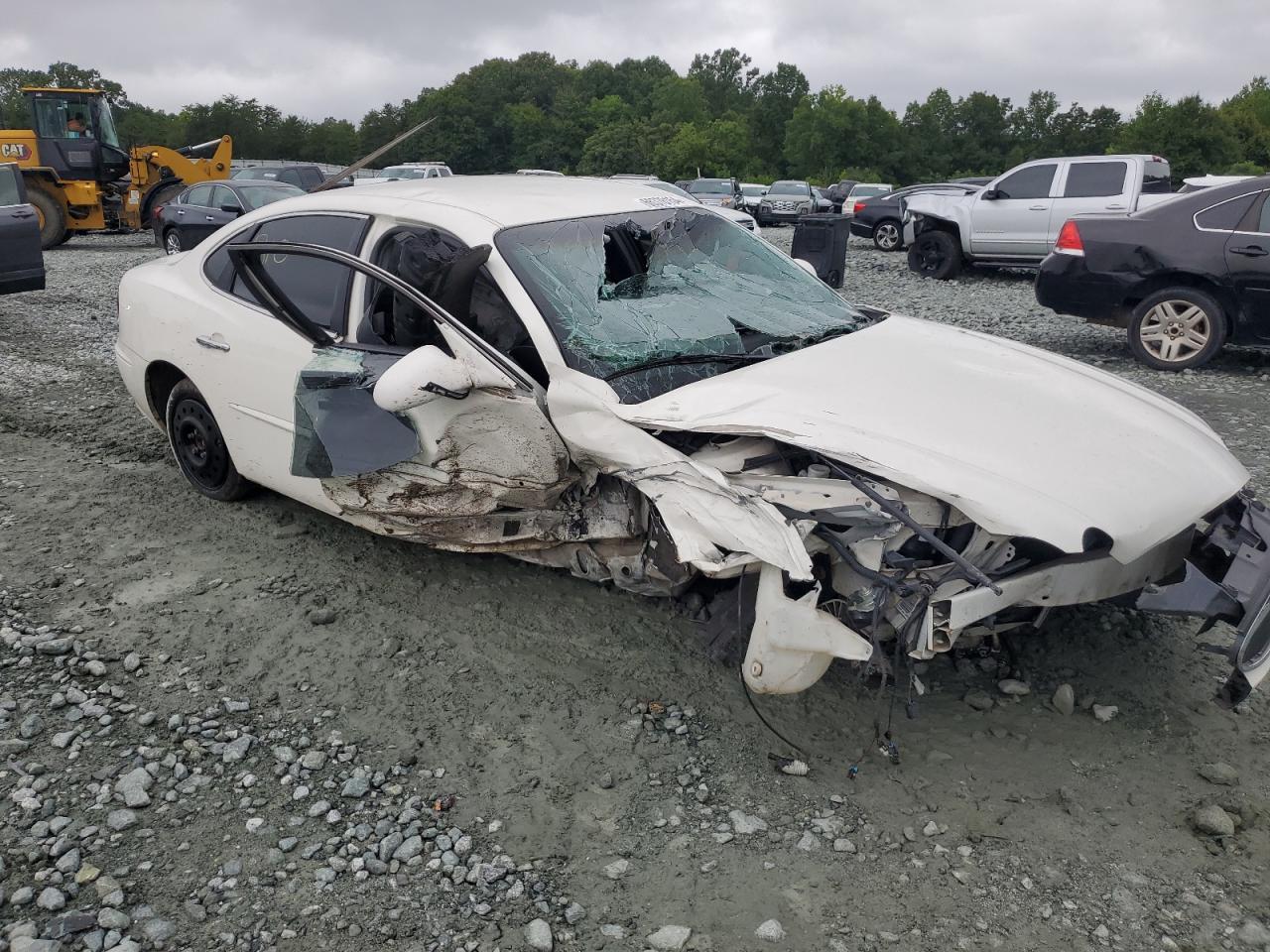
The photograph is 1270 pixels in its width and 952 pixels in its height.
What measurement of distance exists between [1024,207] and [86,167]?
1660 centimetres

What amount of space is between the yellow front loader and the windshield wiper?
17434 mm

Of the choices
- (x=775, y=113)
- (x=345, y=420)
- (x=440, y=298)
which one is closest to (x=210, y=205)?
(x=345, y=420)

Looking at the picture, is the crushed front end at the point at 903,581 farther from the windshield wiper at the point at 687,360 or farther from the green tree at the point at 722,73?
the green tree at the point at 722,73

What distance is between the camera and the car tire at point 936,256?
43.0ft

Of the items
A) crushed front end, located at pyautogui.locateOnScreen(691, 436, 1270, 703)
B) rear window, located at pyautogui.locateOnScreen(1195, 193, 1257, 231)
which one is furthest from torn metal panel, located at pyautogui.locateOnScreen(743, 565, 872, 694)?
rear window, located at pyautogui.locateOnScreen(1195, 193, 1257, 231)

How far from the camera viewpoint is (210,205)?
572 inches

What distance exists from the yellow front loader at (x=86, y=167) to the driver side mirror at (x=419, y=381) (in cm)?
1730

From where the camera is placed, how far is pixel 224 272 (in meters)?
4.30

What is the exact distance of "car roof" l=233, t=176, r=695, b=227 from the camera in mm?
3707

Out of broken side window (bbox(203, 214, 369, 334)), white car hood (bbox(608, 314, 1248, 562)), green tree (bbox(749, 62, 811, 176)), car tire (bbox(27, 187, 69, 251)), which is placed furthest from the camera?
green tree (bbox(749, 62, 811, 176))

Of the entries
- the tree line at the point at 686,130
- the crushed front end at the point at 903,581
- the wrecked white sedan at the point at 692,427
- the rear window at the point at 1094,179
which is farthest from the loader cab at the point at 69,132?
the tree line at the point at 686,130

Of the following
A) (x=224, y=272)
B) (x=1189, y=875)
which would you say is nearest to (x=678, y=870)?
(x=1189, y=875)

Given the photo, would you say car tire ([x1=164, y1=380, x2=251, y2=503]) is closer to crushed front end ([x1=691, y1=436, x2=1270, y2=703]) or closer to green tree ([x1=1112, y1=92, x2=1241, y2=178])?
crushed front end ([x1=691, y1=436, x2=1270, y2=703])

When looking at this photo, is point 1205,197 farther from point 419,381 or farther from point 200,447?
point 200,447
